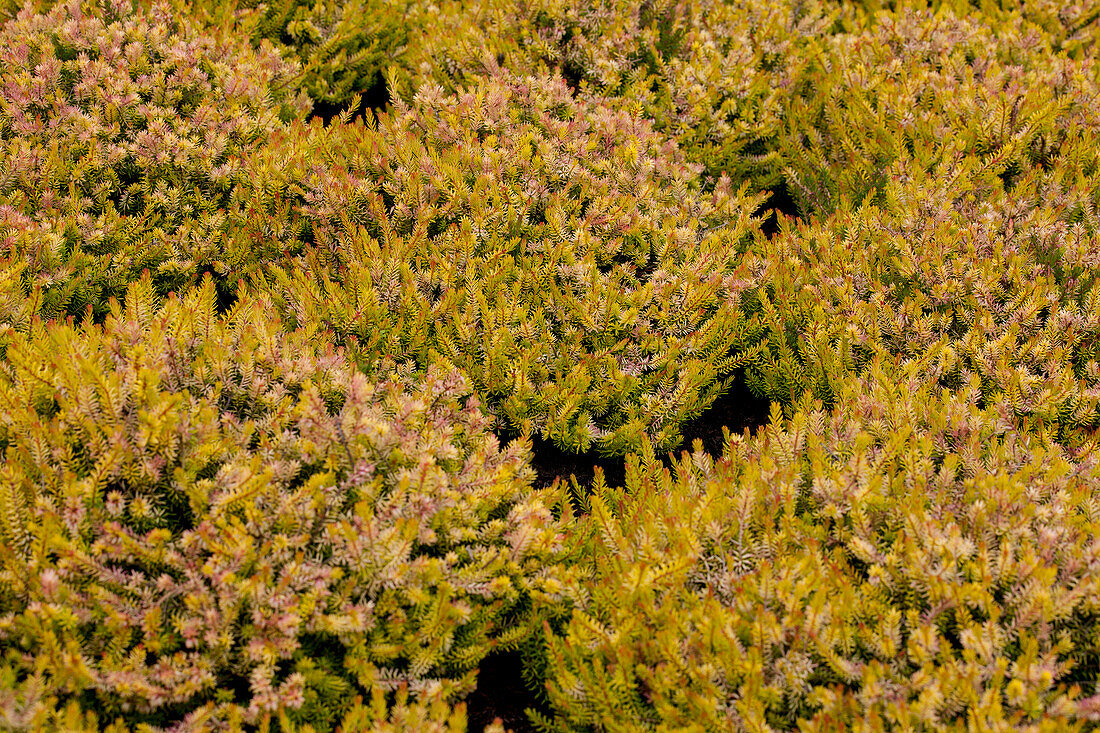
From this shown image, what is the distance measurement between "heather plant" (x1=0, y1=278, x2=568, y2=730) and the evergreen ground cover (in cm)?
1

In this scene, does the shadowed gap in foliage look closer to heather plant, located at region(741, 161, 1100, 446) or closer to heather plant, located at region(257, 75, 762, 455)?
heather plant, located at region(257, 75, 762, 455)

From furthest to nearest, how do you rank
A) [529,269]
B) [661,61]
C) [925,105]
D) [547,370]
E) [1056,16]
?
1. [1056,16]
2. [661,61]
3. [925,105]
4. [529,269]
5. [547,370]

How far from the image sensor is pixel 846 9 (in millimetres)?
6355

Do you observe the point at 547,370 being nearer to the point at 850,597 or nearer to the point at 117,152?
the point at 850,597

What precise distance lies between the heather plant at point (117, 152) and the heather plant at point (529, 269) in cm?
38

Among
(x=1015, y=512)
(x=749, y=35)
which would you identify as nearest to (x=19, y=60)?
(x=749, y=35)

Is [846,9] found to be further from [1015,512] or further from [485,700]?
[485,700]

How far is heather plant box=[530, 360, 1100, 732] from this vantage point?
235 cm

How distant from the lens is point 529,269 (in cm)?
385

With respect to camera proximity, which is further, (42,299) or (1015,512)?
(42,299)

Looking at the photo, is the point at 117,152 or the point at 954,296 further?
the point at 117,152

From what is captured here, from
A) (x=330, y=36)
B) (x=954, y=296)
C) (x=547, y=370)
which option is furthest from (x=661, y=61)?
(x=547, y=370)

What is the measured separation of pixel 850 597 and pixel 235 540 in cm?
194

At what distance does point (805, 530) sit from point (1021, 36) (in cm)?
478
